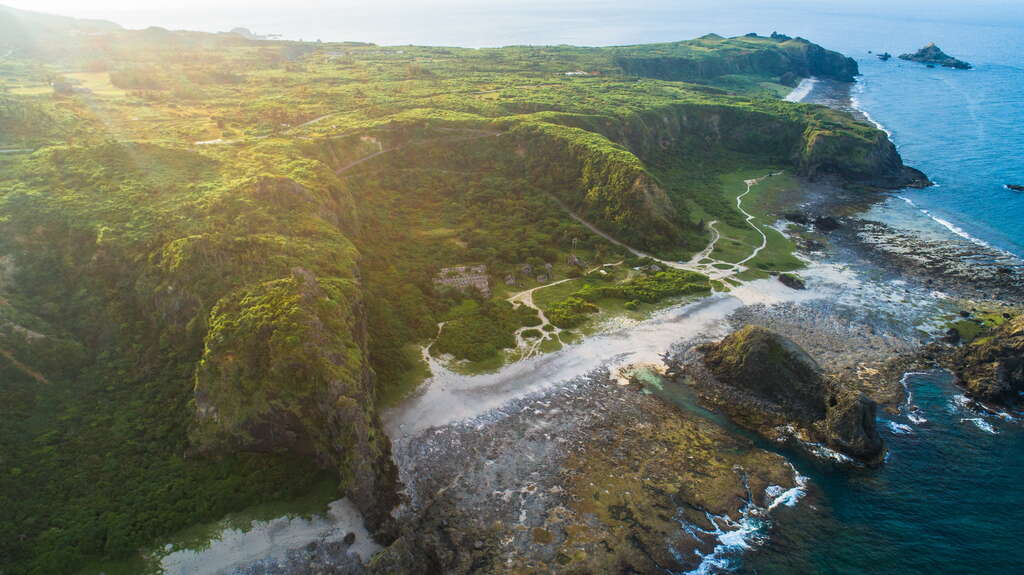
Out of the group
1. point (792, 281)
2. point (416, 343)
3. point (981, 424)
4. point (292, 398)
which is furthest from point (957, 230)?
point (292, 398)

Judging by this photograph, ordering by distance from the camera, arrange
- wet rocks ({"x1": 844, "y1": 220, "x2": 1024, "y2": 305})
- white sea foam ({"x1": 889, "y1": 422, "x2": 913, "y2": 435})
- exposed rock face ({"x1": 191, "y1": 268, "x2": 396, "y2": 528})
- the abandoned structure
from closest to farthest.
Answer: exposed rock face ({"x1": 191, "y1": 268, "x2": 396, "y2": 528}) → white sea foam ({"x1": 889, "y1": 422, "x2": 913, "y2": 435}) → the abandoned structure → wet rocks ({"x1": 844, "y1": 220, "x2": 1024, "y2": 305})

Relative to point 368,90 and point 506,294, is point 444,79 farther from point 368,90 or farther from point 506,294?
point 506,294

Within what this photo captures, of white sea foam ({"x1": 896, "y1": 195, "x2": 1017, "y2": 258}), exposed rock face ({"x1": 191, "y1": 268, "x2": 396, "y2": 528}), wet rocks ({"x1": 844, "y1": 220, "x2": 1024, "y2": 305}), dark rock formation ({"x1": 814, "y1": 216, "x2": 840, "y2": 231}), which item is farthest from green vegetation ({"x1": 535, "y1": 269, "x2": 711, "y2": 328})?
white sea foam ({"x1": 896, "y1": 195, "x2": 1017, "y2": 258})

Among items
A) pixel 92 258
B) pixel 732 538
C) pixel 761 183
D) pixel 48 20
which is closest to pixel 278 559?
pixel 732 538

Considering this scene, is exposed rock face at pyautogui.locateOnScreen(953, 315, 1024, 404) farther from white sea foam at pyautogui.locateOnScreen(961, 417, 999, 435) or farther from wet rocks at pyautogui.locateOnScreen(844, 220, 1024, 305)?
wet rocks at pyautogui.locateOnScreen(844, 220, 1024, 305)

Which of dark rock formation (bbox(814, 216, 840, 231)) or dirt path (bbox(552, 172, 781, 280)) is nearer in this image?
dirt path (bbox(552, 172, 781, 280))

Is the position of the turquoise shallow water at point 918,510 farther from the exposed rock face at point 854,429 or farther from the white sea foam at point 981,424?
the exposed rock face at point 854,429

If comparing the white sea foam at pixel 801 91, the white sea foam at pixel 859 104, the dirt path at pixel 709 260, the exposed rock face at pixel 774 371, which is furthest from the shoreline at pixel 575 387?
the white sea foam at pixel 801 91
